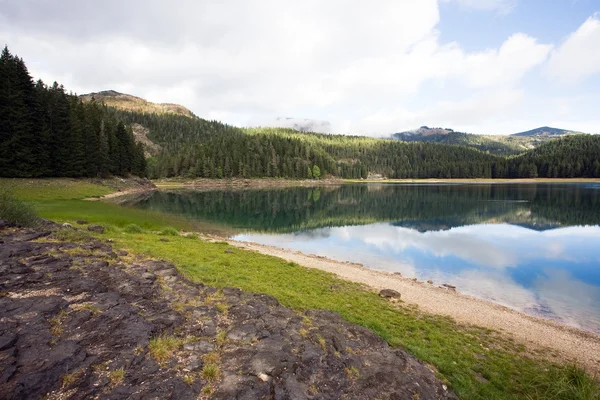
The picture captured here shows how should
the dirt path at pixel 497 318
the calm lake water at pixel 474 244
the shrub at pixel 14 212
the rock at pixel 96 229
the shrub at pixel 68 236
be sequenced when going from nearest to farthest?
the dirt path at pixel 497 318
the shrub at pixel 68 236
the shrub at pixel 14 212
the rock at pixel 96 229
the calm lake water at pixel 474 244

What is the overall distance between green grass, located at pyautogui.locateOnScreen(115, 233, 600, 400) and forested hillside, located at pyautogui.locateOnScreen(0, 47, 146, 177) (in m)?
44.4

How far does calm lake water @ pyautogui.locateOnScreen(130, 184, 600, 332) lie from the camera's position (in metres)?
22.1

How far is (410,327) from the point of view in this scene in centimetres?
1345

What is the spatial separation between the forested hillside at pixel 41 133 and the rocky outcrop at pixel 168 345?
51.5 metres

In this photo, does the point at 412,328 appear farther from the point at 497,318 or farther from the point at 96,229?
the point at 96,229

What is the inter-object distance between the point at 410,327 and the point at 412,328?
9 cm

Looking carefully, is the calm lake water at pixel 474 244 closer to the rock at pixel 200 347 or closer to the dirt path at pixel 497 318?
the dirt path at pixel 497 318

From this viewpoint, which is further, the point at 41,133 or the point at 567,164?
the point at 567,164

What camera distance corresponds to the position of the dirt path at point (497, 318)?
→ 13230 millimetres

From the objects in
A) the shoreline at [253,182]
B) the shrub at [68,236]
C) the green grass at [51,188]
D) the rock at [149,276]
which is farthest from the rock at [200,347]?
the shoreline at [253,182]

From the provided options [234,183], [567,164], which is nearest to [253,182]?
[234,183]

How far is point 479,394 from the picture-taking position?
340 inches

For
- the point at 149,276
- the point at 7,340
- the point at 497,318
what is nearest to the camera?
the point at 7,340

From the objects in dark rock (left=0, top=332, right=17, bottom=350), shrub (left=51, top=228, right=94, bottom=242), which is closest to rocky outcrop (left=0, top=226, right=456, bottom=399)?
dark rock (left=0, top=332, right=17, bottom=350)
